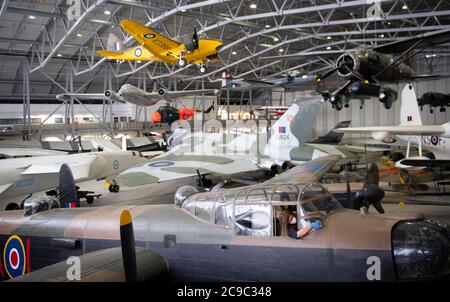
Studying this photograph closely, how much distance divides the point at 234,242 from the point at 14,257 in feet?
10.6

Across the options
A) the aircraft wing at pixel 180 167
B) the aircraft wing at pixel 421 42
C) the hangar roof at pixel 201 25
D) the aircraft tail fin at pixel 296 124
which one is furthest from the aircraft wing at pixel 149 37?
the aircraft wing at pixel 421 42

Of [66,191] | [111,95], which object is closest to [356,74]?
[66,191]

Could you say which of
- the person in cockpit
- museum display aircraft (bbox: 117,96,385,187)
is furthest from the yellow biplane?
the person in cockpit

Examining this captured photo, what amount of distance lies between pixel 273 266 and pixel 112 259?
5.36ft

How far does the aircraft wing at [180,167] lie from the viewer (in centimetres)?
926

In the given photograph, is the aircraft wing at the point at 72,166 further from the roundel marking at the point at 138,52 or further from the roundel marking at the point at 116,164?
the roundel marking at the point at 138,52

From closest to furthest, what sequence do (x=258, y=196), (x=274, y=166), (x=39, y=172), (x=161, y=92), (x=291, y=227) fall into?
1. (x=291, y=227)
2. (x=258, y=196)
3. (x=39, y=172)
4. (x=274, y=166)
5. (x=161, y=92)

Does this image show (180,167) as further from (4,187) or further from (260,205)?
(260,205)

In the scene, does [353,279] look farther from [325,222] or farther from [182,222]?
[182,222]

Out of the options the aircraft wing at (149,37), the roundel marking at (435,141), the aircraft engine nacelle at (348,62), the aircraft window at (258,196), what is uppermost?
the aircraft wing at (149,37)

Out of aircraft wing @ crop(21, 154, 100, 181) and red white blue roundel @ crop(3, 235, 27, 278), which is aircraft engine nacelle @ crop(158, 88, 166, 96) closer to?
aircraft wing @ crop(21, 154, 100, 181)

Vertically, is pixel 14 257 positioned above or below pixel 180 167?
below
